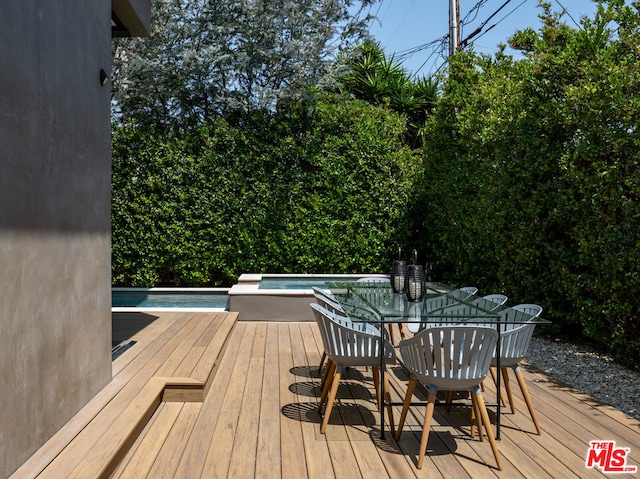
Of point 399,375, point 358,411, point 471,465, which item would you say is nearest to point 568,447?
point 471,465

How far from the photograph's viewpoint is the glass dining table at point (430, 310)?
11.2ft

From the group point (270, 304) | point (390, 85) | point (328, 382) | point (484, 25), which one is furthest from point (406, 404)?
point (484, 25)

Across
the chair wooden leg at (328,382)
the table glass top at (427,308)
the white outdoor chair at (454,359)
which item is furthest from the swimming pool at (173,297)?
the white outdoor chair at (454,359)

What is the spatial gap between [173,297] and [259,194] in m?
2.14

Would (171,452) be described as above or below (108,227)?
below

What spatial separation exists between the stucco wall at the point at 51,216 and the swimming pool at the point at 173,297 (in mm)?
4689

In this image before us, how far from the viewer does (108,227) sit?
3.93 meters

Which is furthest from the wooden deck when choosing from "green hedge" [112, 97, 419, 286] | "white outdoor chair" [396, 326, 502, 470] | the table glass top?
"green hedge" [112, 97, 419, 286]

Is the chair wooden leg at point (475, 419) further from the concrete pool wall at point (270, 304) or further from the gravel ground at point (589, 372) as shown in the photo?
the concrete pool wall at point (270, 304)

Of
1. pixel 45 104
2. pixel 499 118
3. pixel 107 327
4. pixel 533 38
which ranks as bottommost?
pixel 107 327

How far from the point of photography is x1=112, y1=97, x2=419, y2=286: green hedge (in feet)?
28.5

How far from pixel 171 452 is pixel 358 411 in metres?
1.35

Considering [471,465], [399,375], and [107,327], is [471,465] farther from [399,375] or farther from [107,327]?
[107,327]

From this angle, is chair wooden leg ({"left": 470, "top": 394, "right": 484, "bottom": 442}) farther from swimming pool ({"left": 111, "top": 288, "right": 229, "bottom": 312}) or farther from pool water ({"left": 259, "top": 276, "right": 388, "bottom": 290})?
swimming pool ({"left": 111, "top": 288, "right": 229, "bottom": 312})
